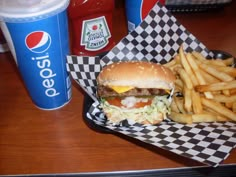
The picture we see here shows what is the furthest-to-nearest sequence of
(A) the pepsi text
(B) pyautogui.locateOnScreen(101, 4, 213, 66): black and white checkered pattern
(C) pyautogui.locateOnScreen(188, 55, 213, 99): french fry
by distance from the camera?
(B) pyautogui.locateOnScreen(101, 4, 213, 66): black and white checkered pattern < (C) pyautogui.locateOnScreen(188, 55, 213, 99): french fry < (A) the pepsi text

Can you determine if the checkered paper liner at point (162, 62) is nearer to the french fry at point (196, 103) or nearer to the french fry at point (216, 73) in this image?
the french fry at point (196, 103)

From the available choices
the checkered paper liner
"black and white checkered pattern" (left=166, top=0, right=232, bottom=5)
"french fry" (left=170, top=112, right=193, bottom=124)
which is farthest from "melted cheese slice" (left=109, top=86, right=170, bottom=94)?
"black and white checkered pattern" (left=166, top=0, right=232, bottom=5)

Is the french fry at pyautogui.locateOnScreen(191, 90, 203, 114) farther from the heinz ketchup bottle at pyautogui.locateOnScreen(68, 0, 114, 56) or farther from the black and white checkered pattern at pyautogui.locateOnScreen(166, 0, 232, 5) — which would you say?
the black and white checkered pattern at pyautogui.locateOnScreen(166, 0, 232, 5)

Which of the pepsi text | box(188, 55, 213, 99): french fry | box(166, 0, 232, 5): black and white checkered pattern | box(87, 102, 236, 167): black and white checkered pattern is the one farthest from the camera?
box(166, 0, 232, 5): black and white checkered pattern

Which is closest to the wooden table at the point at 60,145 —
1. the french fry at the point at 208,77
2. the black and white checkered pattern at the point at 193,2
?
the french fry at the point at 208,77

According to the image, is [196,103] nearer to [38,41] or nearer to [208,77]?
[208,77]
